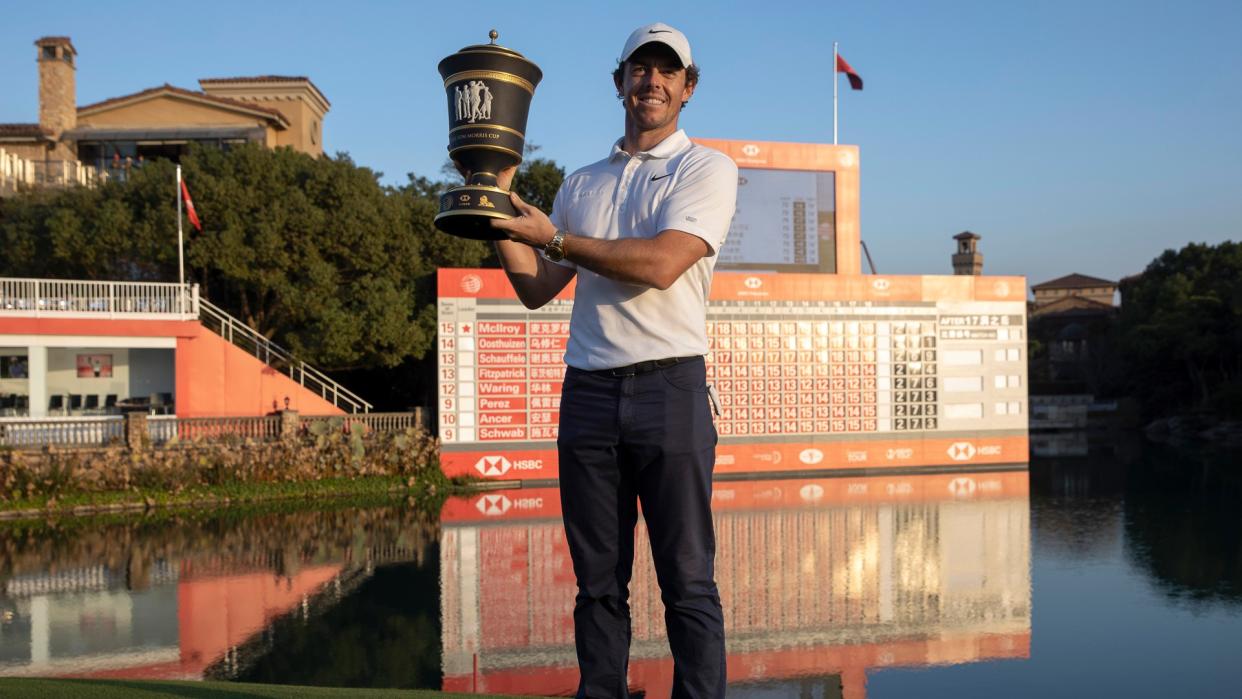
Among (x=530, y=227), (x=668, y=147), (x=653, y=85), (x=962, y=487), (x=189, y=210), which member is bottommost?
(x=962, y=487)

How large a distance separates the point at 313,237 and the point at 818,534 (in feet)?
44.7

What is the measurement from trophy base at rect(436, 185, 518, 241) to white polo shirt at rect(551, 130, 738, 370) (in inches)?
7.9

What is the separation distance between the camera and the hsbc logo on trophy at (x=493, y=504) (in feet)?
54.5

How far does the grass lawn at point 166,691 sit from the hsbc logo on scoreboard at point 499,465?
14265 mm

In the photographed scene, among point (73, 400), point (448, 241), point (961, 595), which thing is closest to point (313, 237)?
point (448, 241)

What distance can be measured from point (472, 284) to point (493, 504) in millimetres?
4220

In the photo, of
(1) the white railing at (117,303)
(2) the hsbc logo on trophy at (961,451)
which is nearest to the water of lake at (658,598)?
(2) the hsbc logo on trophy at (961,451)

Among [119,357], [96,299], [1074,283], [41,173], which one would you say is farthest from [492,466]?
[1074,283]

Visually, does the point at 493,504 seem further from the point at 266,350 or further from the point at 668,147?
the point at 668,147

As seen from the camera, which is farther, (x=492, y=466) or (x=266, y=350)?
(x=266, y=350)

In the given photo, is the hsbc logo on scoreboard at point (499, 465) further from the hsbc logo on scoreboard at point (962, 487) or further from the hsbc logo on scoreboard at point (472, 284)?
the hsbc logo on scoreboard at point (962, 487)

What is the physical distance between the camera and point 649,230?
275cm

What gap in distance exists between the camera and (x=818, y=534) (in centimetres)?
1459

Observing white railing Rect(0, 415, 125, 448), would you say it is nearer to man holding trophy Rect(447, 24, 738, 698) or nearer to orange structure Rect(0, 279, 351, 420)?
orange structure Rect(0, 279, 351, 420)
